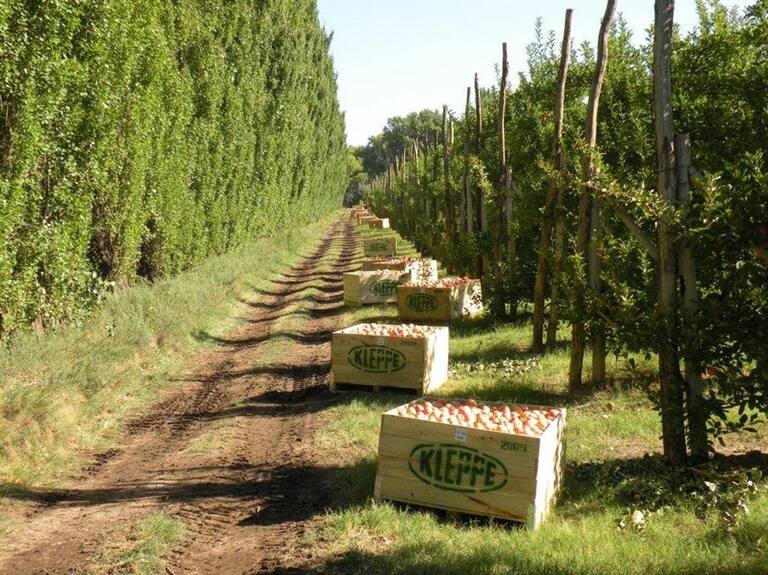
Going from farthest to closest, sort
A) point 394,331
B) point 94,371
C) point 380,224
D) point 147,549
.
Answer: point 380,224, point 394,331, point 94,371, point 147,549

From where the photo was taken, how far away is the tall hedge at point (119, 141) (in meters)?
9.16

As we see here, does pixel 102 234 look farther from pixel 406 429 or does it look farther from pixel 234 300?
pixel 406 429

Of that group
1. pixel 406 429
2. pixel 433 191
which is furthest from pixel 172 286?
pixel 433 191

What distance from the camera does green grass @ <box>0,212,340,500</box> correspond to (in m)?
7.75

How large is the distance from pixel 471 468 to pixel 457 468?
5.0 inches

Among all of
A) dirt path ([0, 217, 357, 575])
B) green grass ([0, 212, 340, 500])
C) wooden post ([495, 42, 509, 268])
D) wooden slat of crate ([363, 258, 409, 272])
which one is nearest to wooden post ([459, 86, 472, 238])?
wooden slat of crate ([363, 258, 409, 272])

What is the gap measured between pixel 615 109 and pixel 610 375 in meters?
4.07

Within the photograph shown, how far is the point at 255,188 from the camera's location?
26984mm

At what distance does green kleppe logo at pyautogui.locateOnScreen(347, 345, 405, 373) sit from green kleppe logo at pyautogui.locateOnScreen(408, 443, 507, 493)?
3870 millimetres

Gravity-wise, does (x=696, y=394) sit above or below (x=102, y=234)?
below

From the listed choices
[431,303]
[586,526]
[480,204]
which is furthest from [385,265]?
[586,526]

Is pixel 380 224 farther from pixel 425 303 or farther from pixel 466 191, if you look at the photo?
pixel 425 303

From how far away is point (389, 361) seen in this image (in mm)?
10102

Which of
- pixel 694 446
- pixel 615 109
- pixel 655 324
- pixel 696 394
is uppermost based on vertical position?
pixel 615 109
